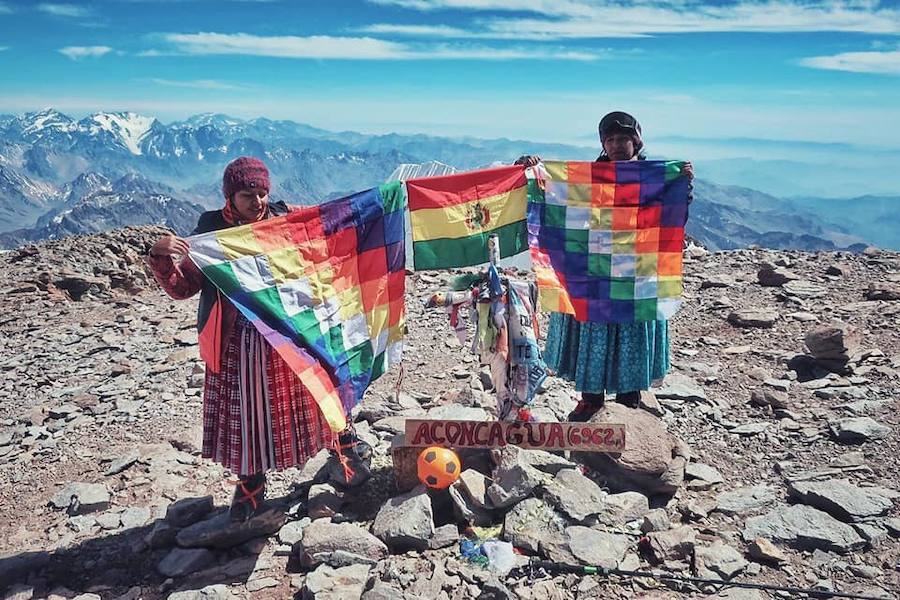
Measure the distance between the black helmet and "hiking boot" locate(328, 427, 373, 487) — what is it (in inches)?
141

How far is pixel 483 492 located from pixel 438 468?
1.35 ft

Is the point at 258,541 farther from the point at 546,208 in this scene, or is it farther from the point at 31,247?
the point at 31,247

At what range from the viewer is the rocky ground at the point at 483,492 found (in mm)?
4340

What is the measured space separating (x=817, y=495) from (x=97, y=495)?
6.42 meters

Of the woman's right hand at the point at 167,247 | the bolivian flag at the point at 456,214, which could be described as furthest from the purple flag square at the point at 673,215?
the woman's right hand at the point at 167,247

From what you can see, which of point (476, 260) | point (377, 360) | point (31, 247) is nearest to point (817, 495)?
point (476, 260)

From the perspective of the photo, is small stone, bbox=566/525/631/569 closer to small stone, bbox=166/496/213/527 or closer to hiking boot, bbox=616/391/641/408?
hiking boot, bbox=616/391/641/408

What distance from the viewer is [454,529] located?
4.62 meters

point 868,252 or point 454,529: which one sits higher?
point 868,252

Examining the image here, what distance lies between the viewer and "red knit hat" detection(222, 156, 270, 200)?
4.29 meters

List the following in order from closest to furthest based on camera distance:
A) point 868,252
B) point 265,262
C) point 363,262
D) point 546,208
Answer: point 265,262 → point 363,262 → point 546,208 → point 868,252

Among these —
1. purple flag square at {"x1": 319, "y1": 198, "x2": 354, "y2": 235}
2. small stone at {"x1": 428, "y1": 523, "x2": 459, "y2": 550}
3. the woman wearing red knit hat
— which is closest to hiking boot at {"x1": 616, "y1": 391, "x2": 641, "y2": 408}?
small stone at {"x1": 428, "y1": 523, "x2": 459, "y2": 550}

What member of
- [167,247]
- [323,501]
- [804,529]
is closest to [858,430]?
[804,529]

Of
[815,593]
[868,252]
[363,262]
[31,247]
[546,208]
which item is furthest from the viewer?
[31,247]
